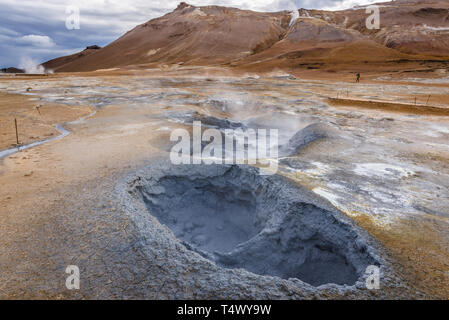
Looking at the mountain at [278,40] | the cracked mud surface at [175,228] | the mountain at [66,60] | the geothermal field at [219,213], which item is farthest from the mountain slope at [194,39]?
the cracked mud surface at [175,228]

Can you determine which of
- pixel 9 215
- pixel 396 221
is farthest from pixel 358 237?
pixel 9 215

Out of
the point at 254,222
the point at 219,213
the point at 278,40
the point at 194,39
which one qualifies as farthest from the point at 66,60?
the point at 254,222

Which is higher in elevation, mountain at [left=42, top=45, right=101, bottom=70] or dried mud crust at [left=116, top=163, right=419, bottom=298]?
mountain at [left=42, top=45, right=101, bottom=70]

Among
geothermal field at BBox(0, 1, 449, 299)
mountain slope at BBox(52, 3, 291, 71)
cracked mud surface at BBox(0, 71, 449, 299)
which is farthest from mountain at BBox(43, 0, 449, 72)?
cracked mud surface at BBox(0, 71, 449, 299)

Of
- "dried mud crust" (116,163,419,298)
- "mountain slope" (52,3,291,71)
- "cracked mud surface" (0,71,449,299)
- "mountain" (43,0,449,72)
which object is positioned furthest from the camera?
"mountain slope" (52,3,291,71)

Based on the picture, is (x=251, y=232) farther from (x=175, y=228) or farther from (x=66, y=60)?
(x=66, y=60)

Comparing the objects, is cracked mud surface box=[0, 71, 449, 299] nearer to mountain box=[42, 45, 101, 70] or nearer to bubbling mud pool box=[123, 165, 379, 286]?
bubbling mud pool box=[123, 165, 379, 286]

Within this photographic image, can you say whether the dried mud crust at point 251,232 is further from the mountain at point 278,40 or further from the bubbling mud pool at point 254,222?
the mountain at point 278,40
